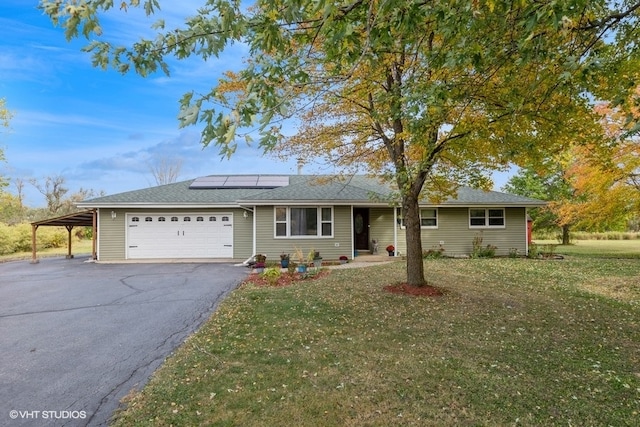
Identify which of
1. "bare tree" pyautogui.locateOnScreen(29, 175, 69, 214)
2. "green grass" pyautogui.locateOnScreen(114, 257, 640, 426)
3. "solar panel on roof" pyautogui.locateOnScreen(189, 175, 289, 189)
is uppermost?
"bare tree" pyautogui.locateOnScreen(29, 175, 69, 214)

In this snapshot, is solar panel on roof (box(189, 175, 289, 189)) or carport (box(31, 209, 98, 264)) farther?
solar panel on roof (box(189, 175, 289, 189))

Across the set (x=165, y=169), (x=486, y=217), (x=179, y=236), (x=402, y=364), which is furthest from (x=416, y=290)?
(x=165, y=169)

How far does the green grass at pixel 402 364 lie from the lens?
306 cm

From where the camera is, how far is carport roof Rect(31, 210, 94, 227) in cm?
1532

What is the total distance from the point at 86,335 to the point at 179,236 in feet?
35.2

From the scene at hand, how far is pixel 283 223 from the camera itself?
14.7 meters

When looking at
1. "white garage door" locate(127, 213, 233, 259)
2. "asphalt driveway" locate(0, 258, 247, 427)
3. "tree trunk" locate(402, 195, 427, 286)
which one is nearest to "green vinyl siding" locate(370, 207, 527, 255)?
"white garage door" locate(127, 213, 233, 259)

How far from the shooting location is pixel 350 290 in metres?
8.26

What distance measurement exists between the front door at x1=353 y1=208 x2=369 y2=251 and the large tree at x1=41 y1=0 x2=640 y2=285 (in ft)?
26.7

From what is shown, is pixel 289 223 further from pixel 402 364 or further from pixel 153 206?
pixel 402 364

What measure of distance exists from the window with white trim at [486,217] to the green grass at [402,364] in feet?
27.8

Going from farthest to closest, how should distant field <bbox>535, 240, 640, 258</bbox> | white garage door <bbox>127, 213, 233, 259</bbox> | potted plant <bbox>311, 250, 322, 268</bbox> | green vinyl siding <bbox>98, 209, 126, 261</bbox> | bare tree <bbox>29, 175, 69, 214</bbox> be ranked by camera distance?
bare tree <bbox>29, 175, 69, 214</bbox>
distant field <bbox>535, 240, 640, 258</bbox>
white garage door <bbox>127, 213, 233, 259</bbox>
green vinyl siding <bbox>98, 209, 126, 261</bbox>
potted plant <bbox>311, 250, 322, 268</bbox>

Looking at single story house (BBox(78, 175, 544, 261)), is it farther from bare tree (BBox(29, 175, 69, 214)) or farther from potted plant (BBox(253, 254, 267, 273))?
bare tree (BBox(29, 175, 69, 214))

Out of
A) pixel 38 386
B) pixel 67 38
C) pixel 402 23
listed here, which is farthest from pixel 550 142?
pixel 38 386
